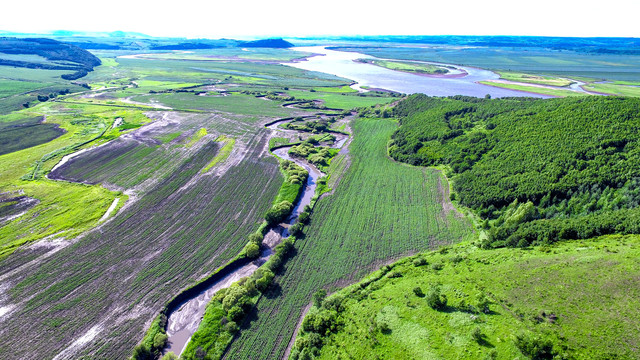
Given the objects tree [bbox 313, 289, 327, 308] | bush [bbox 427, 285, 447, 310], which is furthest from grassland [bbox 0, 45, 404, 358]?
bush [bbox 427, 285, 447, 310]

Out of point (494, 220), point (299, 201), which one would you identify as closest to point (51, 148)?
point (299, 201)

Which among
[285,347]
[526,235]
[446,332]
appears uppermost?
[526,235]

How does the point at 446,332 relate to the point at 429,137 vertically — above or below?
below

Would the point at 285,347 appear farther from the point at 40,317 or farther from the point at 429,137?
the point at 429,137

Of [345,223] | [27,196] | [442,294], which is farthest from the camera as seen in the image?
[27,196]

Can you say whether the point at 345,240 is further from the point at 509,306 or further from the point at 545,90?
the point at 545,90

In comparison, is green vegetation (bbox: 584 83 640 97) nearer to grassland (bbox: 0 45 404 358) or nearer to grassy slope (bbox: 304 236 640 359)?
grassy slope (bbox: 304 236 640 359)

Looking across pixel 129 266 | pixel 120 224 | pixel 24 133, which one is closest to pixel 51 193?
pixel 120 224
